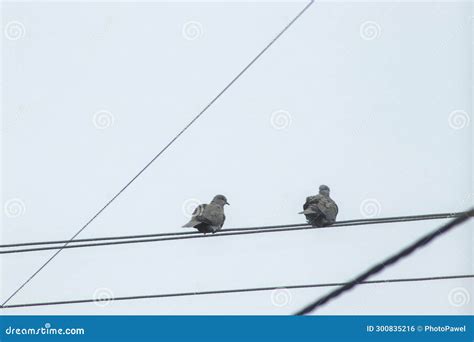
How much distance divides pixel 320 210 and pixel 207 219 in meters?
1.41

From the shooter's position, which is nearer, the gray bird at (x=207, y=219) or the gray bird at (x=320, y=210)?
the gray bird at (x=320, y=210)

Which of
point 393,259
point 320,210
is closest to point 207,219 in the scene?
point 320,210

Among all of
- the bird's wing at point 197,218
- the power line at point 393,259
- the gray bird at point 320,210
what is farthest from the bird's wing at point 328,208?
the power line at point 393,259

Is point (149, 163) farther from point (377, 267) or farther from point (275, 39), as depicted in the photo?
point (377, 267)

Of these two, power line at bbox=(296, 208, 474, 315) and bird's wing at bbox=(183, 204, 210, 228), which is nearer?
power line at bbox=(296, 208, 474, 315)

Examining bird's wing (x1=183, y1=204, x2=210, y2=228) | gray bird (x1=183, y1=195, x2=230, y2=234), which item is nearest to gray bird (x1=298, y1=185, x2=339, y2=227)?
gray bird (x1=183, y1=195, x2=230, y2=234)

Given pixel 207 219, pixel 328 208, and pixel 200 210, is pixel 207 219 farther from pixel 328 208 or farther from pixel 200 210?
pixel 328 208

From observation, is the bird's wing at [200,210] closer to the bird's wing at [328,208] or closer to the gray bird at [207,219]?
the gray bird at [207,219]

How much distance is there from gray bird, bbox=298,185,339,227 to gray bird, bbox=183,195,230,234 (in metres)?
1.08

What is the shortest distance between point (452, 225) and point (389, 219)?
8.35 feet

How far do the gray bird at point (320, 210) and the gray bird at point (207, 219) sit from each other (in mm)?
1075

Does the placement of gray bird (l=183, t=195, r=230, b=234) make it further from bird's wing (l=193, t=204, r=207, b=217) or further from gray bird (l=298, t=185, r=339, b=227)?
gray bird (l=298, t=185, r=339, b=227)

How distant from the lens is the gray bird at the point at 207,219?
11.5 meters

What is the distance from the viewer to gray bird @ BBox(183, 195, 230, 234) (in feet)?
37.8
